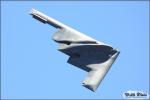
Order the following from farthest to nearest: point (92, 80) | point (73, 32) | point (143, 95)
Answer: point (73, 32) → point (92, 80) → point (143, 95)

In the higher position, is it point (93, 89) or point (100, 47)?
point (100, 47)

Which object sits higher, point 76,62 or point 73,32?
point 73,32

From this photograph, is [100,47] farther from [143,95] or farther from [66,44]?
[143,95]

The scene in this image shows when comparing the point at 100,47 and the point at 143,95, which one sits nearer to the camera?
the point at 143,95

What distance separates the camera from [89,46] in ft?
102

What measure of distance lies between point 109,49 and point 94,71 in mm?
2360

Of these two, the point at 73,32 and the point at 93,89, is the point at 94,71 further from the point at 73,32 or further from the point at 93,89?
the point at 73,32

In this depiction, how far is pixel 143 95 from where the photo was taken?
2770 centimetres

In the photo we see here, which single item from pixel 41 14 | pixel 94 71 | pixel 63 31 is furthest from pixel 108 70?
pixel 41 14

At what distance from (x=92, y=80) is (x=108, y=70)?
2061 mm

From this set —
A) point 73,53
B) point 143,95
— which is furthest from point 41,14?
point 143,95

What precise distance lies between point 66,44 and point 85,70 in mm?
2785

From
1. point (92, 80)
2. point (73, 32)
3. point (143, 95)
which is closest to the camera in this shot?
point (143, 95)

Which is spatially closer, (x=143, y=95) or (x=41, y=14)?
(x=143, y=95)
